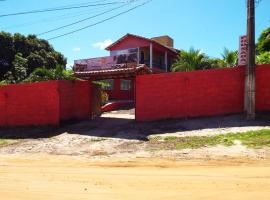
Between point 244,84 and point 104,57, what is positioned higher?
point 104,57

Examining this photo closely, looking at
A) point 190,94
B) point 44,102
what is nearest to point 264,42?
point 190,94

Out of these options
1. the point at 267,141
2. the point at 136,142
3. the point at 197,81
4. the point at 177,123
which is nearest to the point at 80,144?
the point at 136,142

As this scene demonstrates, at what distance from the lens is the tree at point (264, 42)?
24.2 metres

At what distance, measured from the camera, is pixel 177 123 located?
1628 centimetres

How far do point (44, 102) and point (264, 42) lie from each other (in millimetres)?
14981

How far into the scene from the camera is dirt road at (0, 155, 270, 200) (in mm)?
6801

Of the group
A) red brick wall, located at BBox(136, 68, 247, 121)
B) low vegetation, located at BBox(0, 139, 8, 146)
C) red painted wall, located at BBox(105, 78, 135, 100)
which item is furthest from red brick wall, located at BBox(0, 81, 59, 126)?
red painted wall, located at BBox(105, 78, 135, 100)

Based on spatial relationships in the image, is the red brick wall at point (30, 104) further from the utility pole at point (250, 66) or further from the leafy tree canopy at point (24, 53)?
the leafy tree canopy at point (24, 53)

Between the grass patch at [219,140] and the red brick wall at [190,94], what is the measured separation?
11.0 ft

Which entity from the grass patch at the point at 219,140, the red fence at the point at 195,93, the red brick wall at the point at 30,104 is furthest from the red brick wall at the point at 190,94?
the red brick wall at the point at 30,104

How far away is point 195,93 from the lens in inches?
666

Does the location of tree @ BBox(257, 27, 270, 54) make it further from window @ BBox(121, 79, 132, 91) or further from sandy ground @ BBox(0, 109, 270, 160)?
window @ BBox(121, 79, 132, 91)

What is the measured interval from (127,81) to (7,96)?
14.9 metres

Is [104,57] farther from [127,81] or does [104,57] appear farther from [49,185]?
[49,185]
